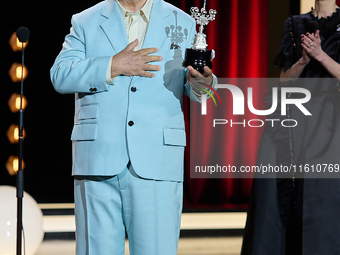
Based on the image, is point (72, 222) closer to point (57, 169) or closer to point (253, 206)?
point (57, 169)

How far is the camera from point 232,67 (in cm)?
471

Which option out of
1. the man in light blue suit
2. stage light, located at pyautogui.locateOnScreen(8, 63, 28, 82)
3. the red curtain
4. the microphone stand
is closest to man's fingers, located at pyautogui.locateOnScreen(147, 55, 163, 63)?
the man in light blue suit

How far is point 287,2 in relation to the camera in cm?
457

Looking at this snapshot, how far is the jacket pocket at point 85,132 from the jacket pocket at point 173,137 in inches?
9.0

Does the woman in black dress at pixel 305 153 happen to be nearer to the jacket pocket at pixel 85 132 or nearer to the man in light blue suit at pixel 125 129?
the man in light blue suit at pixel 125 129

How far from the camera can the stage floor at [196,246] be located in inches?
131

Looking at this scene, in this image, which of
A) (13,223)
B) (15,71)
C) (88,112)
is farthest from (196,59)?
(15,71)

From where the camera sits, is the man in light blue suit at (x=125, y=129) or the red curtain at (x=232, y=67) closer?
the man in light blue suit at (x=125, y=129)

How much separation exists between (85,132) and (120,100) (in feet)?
0.52

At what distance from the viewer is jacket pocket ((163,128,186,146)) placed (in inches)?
62.8

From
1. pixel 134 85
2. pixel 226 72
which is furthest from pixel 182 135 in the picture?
pixel 226 72

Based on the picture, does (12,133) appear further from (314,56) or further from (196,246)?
(314,56)

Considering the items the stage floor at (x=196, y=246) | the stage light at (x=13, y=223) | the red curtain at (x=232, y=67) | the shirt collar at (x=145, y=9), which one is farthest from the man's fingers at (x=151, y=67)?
the red curtain at (x=232, y=67)

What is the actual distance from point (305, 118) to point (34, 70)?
10.2ft
